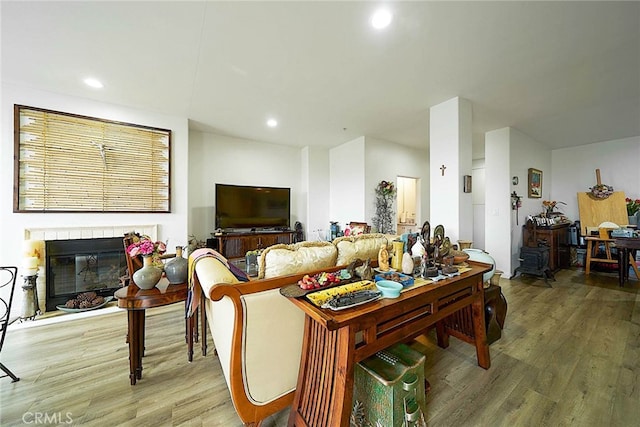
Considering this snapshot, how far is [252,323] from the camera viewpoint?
1.25 metres

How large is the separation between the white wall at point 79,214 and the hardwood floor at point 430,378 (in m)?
1.21

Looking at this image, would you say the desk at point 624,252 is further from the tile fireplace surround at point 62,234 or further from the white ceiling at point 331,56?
the tile fireplace surround at point 62,234

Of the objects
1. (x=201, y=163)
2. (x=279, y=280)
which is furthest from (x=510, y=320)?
(x=201, y=163)

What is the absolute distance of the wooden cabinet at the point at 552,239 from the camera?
4.34 m

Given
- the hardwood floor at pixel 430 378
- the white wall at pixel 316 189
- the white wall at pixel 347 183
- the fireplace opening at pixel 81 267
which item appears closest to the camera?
the hardwood floor at pixel 430 378

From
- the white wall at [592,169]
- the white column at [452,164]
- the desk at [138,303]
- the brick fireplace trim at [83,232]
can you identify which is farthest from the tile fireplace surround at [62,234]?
the white wall at [592,169]

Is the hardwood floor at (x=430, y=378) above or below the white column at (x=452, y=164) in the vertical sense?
below

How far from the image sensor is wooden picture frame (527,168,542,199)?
4.75m

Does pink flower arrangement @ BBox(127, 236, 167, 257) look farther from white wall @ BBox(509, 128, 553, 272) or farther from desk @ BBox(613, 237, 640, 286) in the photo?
desk @ BBox(613, 237, 640, 286)

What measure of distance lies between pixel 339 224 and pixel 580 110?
4418mm

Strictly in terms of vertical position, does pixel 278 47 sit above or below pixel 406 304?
above

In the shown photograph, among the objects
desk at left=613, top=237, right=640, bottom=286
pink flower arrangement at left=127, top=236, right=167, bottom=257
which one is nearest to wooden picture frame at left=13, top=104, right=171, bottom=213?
pink flower arrangement at left=127, top=236, right=167, bottom=257

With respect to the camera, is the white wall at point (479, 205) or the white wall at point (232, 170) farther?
the white wall at point (479, 205)

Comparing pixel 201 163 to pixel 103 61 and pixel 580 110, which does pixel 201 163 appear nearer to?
pixel 103 61
